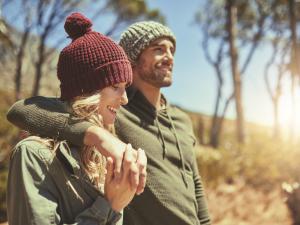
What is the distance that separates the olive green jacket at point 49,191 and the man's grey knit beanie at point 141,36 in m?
1.28

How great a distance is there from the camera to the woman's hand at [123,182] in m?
1.35

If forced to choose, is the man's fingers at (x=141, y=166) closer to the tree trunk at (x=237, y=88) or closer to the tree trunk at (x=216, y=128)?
the tree trunk at (x=237, y=88)

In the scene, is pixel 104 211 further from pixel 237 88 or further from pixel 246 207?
pixel 237 88

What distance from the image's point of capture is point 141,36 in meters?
2.67

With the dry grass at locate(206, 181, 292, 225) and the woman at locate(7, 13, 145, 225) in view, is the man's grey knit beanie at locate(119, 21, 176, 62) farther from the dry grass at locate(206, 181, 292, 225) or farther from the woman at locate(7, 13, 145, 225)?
the dry grass at locate(206, 181, 292, 225)

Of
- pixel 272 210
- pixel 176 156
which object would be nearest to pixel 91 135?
pixel 176 156

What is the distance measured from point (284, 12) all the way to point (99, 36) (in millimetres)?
20654

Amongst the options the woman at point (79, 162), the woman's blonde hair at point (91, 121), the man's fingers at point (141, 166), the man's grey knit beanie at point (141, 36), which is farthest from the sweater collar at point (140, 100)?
the man's fingers at point (141, 166)

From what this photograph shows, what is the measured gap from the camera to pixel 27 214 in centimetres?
133

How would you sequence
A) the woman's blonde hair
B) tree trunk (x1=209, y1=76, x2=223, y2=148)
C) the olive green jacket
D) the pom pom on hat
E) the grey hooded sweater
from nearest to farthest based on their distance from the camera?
1. the olive green jacket
2. the woman's blonde hair
3. the pom pom on hat
4. the grey hooded sweater
5. tree trunk (x1=209, y1=76, x2=223, y2=148)

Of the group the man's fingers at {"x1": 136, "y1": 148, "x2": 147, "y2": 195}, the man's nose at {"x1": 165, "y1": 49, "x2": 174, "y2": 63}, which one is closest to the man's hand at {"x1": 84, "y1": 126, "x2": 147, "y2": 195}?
the man's fingers at {"x1": 136, "y1": 148, "x2": 147, "y2": 195}

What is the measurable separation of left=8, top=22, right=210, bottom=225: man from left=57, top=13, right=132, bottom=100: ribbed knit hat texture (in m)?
0.81

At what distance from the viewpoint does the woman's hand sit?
135cm

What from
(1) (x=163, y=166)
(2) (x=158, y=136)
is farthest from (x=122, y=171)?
(2) (x=158, y=136)
